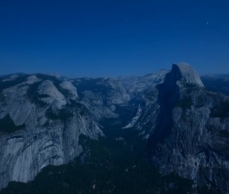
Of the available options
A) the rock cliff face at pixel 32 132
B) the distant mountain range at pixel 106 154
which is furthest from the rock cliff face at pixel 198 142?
the rock cliff face at pixel 32 132

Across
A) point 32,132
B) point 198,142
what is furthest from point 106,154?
point 198,142

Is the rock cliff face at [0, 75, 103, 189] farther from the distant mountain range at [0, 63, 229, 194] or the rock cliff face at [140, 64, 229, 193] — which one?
the rock cliff face at [140, 64, 229, 193]

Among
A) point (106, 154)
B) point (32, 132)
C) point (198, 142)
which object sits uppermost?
point (32, 132)

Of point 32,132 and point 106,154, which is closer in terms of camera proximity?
point 32,132

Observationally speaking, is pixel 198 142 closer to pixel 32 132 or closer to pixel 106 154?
pixel 106 154

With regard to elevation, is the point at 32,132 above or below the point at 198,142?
above

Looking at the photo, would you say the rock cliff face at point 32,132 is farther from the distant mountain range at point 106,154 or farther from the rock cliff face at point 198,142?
the rock cliff face at point 198,142

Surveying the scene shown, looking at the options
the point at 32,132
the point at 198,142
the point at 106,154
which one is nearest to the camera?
the point at 198,142

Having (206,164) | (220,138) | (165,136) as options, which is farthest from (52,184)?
(220,138)

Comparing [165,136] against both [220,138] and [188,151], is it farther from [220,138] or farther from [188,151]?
[220,138]

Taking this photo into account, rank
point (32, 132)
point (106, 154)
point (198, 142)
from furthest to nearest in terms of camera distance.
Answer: point (106, 154), point (32, 132), point (198, 142)

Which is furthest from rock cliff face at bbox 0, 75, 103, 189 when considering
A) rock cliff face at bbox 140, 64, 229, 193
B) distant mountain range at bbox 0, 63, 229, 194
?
rock cliff face at bbox 140, 64, 229, 193
